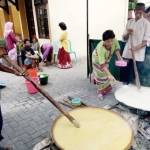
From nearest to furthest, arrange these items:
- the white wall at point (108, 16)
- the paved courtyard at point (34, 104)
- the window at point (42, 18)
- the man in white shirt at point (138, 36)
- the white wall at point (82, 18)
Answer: the paved courtyard at point (34, 104) → the man in white shirt at point (138, 36) → the white wall at point (108, 16) → the white wall at point (82, 18) → the window at point (42, 18)

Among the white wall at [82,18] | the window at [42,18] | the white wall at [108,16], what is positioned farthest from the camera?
the window at [42,18]

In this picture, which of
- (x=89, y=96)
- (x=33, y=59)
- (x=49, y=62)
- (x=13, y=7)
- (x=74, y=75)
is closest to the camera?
(x=89, y=96)

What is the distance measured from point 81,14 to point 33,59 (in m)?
2.15

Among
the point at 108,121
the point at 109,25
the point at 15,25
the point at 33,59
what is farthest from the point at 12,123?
the point at 15,25

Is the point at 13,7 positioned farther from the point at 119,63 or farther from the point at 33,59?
the point at 119,63

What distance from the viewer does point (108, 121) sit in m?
1.52

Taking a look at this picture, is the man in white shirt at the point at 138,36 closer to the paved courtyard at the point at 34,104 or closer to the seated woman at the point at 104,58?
the seated woman at the point at 104,58

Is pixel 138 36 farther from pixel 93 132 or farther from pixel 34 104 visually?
pixel 93 132

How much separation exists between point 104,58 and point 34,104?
131cm

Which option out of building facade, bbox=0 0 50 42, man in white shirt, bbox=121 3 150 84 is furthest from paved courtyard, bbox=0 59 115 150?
building facade, bbox=0 0 50 42

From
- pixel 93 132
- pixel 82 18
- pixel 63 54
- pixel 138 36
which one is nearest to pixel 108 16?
pixel 82 18

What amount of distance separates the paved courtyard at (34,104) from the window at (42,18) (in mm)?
2230

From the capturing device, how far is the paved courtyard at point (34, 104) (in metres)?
2.45

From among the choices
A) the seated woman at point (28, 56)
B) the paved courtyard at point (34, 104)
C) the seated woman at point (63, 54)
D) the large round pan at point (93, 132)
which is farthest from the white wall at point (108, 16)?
the large round pan at point (93, 132)
